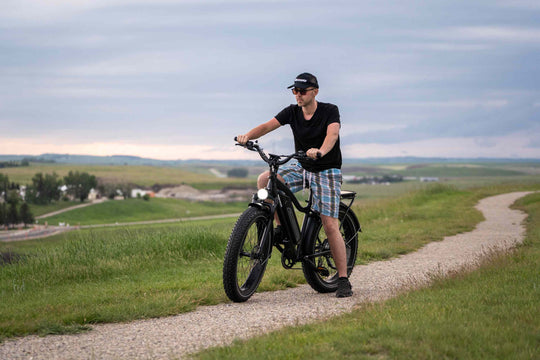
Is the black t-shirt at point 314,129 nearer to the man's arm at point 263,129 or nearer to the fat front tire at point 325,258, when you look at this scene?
the man's arm at point 263,129

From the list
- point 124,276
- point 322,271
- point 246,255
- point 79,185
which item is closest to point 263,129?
point 246,255

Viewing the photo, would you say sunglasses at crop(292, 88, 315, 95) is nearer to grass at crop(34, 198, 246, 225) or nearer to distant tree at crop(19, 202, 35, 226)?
grass at crop(34, 198, 246, 225)

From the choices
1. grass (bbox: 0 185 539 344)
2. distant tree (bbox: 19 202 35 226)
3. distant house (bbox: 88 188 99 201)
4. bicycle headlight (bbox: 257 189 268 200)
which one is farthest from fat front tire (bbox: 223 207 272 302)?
distant house (bbox: 88 188 99 201)

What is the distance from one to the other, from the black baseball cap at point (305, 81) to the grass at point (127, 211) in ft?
370

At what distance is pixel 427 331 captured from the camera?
4.59m

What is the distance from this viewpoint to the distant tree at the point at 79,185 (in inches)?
6058

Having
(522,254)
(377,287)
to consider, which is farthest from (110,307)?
(522,254)

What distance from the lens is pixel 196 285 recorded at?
7562 millimetres

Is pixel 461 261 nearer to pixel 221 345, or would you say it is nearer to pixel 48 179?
pixel 221 345

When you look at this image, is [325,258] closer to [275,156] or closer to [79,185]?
Answer: [275,156]

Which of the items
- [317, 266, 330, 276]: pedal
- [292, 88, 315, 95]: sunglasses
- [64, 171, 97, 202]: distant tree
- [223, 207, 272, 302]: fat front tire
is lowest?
[64, 171, 97, 202]: distant tree

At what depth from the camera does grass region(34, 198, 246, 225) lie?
404 ft

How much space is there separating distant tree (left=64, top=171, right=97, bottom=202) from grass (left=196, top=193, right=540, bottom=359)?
156 m

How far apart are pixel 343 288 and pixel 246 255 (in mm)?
1282
